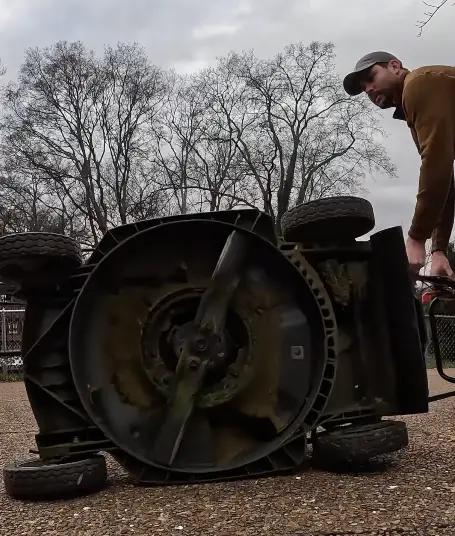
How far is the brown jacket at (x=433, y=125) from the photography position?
2.84m

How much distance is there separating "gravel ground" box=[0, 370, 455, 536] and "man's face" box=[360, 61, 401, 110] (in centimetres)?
164

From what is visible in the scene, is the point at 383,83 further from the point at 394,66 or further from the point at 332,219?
the point at 332,219

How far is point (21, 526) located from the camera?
92.9 inches

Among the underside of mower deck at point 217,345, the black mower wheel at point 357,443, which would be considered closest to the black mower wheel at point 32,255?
the underside of mower deck at point 217,345

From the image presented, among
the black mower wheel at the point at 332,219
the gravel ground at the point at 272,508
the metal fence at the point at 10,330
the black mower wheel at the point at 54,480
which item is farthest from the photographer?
the metal fence at the point at 10,330

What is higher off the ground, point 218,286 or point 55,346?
point 218,286

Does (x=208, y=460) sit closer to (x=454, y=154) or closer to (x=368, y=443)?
(x=368, y=443)

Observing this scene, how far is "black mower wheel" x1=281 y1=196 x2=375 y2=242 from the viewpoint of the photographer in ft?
10.1

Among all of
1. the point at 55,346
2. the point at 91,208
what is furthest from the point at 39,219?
the point at 55,346

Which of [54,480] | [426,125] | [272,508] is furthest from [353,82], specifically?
[54,480]

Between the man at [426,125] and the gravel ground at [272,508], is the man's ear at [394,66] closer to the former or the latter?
the man at [426,125]

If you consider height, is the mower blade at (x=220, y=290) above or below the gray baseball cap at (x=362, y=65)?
below

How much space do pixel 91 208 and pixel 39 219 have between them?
2.07m

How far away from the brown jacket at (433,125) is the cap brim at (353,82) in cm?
35
